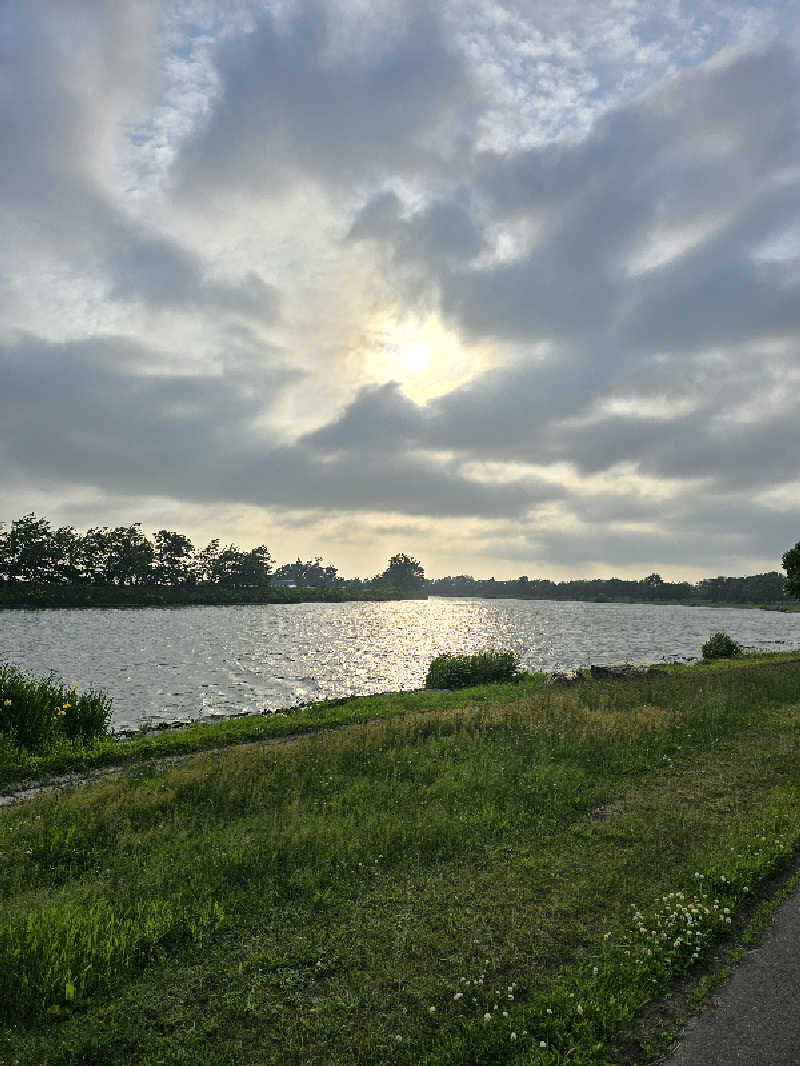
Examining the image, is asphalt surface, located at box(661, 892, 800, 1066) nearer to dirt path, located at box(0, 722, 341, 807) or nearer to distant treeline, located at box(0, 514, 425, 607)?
dirt path, located at box(0, 722, 341, 807)

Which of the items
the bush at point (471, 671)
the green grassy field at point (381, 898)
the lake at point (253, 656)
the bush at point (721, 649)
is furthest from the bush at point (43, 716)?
the bush at point (721, 649)

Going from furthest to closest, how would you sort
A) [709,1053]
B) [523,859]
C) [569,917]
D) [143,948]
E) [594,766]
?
[594,766]
[523,859]
[569,917]
[143,948]
[709,1053]

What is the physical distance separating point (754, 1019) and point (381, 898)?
5364 mm

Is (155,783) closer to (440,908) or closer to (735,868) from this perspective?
(440,908)

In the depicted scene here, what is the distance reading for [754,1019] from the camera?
6742 mm

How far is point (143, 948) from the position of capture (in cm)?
844

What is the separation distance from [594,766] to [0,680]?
21.3 meters

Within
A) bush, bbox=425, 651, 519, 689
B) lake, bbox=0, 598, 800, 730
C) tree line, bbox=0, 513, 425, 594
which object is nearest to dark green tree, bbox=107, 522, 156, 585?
tree line, bbox=0, 513, 425, 594

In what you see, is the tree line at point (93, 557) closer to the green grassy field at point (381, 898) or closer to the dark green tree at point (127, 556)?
the dark green tree at point (127, 556)

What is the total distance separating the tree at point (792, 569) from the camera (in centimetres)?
5484

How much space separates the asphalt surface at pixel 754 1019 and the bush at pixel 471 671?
29.7m

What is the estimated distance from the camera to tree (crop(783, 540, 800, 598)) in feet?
180

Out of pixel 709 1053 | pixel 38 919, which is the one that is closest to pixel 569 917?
pixel 709 1053

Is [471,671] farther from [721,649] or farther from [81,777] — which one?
[721,649]
